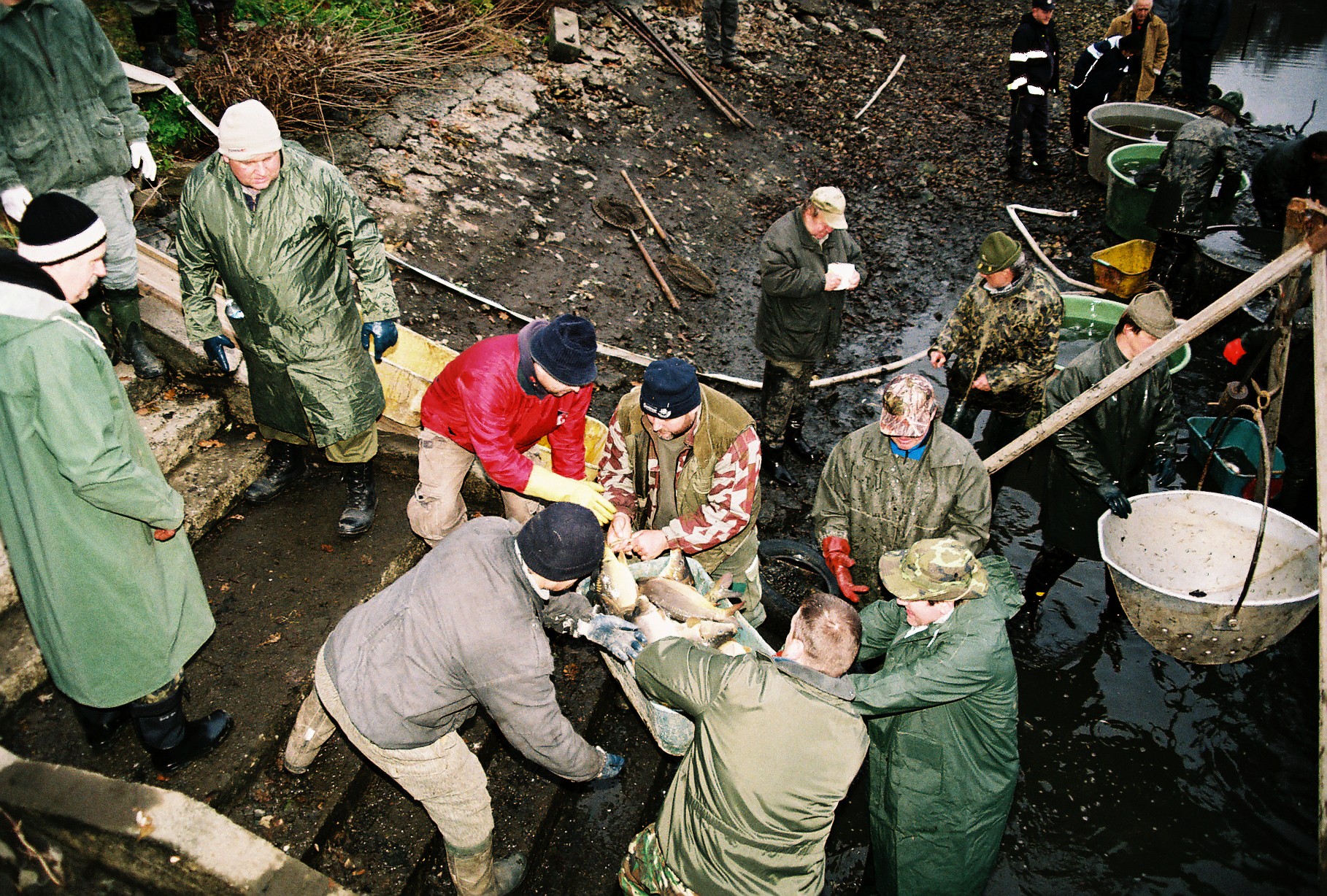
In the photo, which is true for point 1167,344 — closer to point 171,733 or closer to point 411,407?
point 411,407

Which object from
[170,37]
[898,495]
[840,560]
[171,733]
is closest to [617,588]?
[840,560]

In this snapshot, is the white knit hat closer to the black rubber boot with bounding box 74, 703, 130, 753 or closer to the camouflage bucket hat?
the black rubber boot with bounding box 74, 703, 130, 753

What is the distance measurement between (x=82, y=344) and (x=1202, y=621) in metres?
4.84

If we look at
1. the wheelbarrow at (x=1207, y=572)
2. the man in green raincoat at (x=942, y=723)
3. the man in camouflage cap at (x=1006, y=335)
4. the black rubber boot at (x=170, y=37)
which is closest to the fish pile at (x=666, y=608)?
the man in green raincoat at (x=942, y=723)

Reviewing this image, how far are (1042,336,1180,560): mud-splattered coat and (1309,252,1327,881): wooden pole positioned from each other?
0.75m

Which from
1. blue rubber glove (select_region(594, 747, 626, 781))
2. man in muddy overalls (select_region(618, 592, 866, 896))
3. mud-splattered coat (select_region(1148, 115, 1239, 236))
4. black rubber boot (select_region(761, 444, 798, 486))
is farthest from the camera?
mud-splattered coat (select_region(1148, 115, 1239, 236))

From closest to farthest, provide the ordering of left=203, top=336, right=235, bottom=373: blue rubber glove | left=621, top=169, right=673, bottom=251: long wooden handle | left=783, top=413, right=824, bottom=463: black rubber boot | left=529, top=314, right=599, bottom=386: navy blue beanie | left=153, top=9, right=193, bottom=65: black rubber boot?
left=529, top=314, right=599, bottom=386: navy blue beanie, left=203, top=336, right=235, bottom=373: blue rubber glove, left=783, top=413, right=824, bottom=463: black rubber boot, left=153, top=9, right=193, bottom=65: black rubber boot, left=621, top=169, right=673, bottom=251: long wooden handle

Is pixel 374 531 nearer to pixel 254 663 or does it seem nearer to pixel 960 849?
pixel 254 663

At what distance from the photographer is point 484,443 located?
376cm

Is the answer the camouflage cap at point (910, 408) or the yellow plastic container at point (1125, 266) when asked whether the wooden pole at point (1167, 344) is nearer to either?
the camouflage cap at point (910, 408)

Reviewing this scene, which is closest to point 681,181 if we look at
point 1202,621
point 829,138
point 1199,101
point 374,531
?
point 829,138

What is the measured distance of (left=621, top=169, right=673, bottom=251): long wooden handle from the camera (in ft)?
28.4

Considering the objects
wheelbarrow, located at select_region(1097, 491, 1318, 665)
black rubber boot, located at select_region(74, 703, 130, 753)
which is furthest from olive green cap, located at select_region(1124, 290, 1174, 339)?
black rubber boot, located at select_region(74, 703, 130, 753)

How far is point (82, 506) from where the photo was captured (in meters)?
2.84
